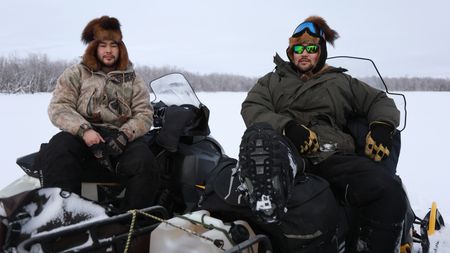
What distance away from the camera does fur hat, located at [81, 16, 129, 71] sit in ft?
10.6

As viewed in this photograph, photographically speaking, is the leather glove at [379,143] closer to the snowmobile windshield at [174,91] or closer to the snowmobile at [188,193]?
the snowmobile at [188,193]

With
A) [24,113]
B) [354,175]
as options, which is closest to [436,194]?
[354,175]

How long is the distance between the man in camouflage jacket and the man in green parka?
0.74m

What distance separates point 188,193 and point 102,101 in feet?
2.81

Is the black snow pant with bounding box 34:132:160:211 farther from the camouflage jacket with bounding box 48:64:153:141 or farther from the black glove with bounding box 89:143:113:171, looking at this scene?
the camouflage jacket with bounding box 48:64:153:141

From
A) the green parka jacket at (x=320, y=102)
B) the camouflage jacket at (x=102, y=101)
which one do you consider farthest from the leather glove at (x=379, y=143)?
the camouflage jacket at (x=102, y=101)

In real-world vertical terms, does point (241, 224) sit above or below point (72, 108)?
below

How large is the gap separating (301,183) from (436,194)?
3739 mm

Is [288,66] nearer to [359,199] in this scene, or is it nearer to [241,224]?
[359,199]

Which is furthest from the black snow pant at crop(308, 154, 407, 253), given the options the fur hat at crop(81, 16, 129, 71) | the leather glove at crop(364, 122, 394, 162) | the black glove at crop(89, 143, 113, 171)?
the fur hat at crop(81, 16, 129, 71)

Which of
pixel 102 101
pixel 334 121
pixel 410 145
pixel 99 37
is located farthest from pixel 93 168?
pixel 410 145

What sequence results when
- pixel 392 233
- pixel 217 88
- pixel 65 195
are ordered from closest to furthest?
pixel 65 195 < pixel 392 233 < pixel 217 88

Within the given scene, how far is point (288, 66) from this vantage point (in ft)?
10.3

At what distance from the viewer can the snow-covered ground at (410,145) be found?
5300 mm
